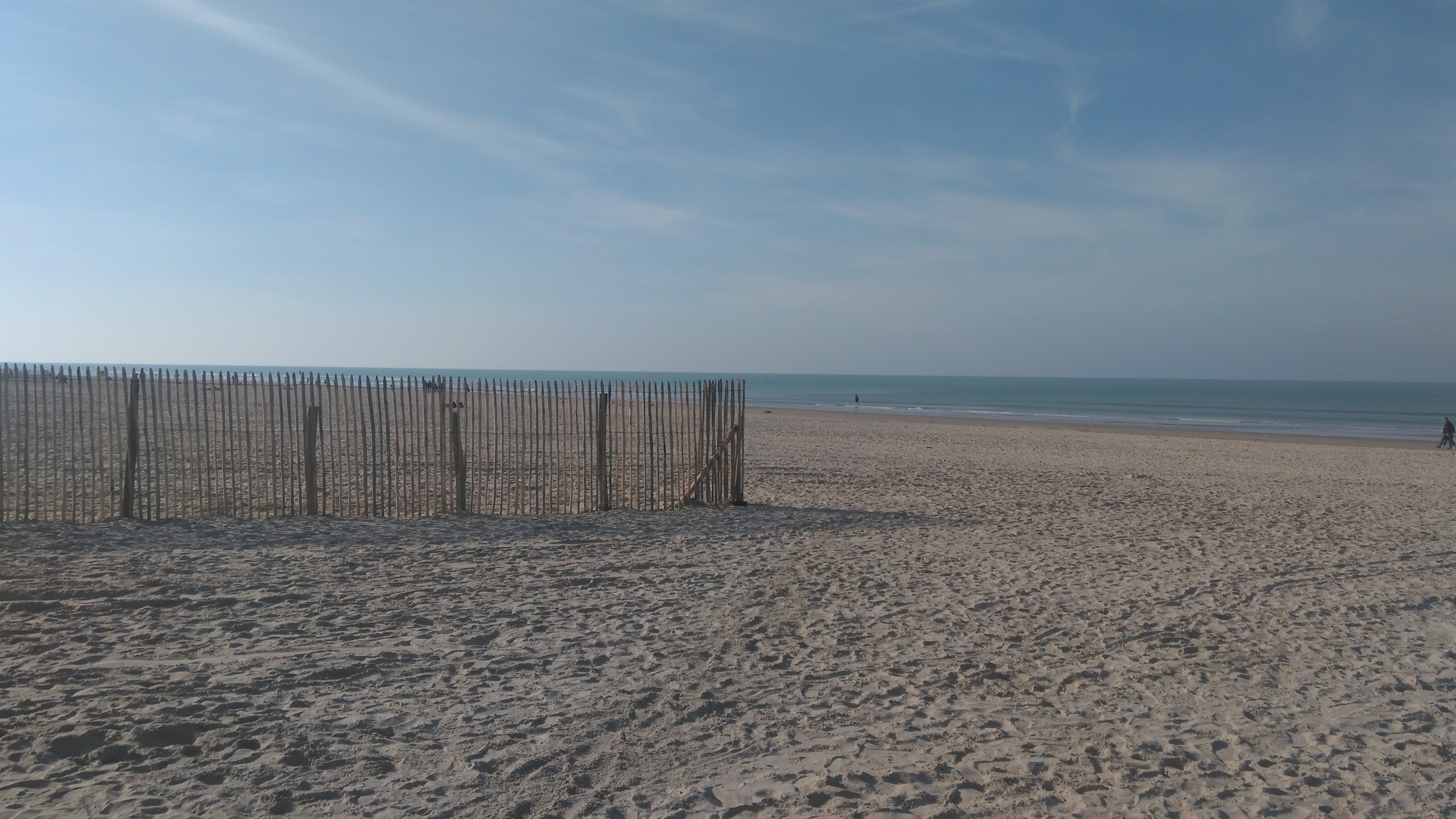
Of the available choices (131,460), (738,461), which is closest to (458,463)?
(131,460)

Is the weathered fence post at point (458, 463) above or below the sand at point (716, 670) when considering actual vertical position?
→ above

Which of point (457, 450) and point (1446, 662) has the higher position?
point (457, 450)

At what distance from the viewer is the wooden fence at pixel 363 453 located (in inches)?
297

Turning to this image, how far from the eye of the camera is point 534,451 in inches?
375

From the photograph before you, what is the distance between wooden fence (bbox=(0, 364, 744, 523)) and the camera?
755 cm

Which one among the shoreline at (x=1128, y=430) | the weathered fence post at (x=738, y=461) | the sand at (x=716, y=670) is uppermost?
the weathered fence post at (x=738, y=461)

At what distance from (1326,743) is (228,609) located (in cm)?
576

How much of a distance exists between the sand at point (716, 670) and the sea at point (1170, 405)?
1528cm

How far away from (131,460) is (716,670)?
603 centimetres

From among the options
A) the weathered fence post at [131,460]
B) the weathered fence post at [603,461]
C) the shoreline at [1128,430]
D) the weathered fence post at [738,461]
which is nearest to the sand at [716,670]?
the weathered fence post at [131,460]

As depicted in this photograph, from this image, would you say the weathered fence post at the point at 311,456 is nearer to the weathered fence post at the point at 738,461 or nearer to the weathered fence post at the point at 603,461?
the weathered fence post at the point at 603,461

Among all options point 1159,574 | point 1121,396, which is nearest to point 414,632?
point 1159,574

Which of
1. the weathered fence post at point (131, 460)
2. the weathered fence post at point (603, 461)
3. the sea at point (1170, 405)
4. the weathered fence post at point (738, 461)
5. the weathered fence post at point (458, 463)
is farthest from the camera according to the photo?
the sea at point (1170, 405)

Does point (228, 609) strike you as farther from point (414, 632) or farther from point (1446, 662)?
point (1446, 662)
